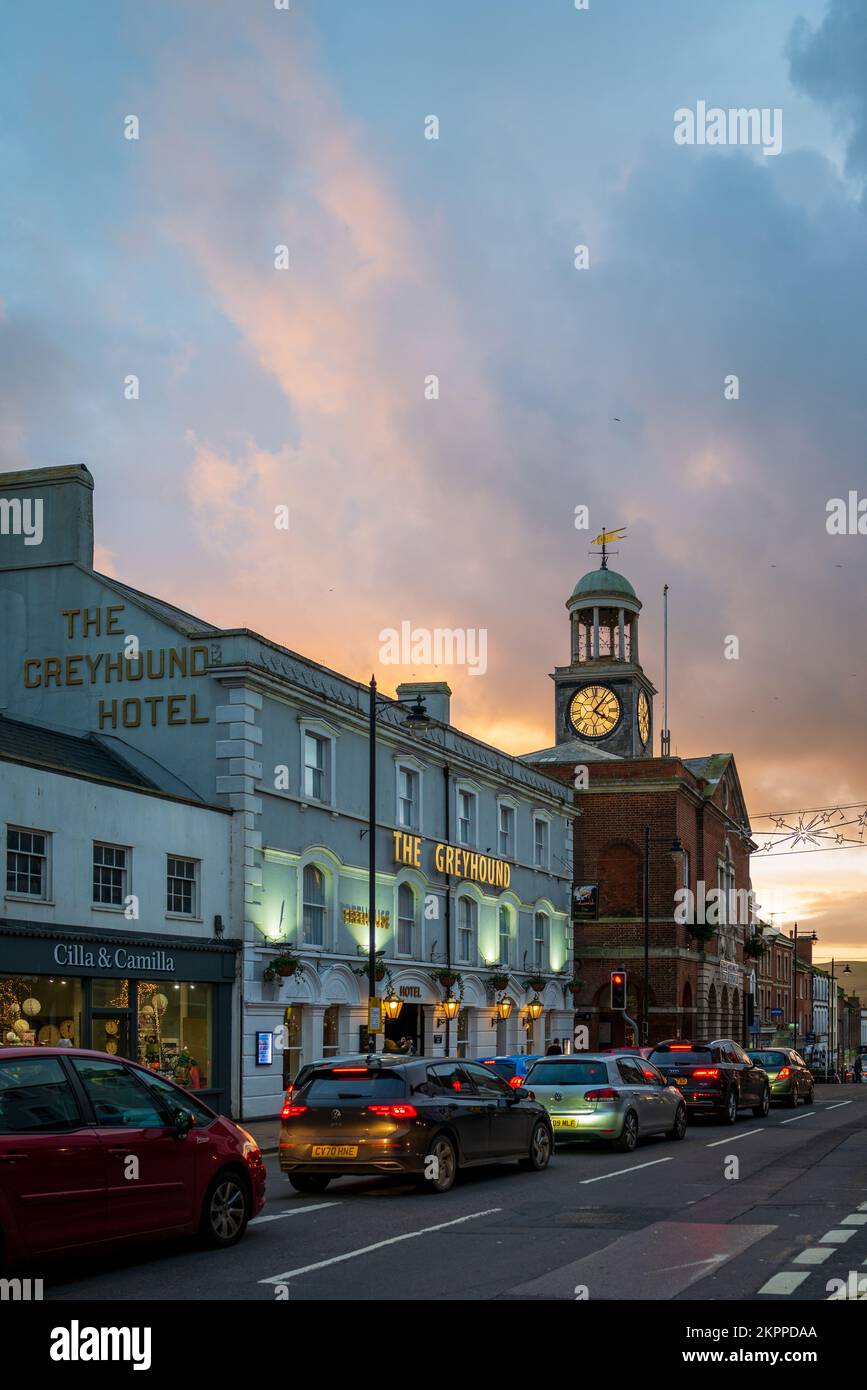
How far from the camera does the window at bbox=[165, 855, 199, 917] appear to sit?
29531 millimetres

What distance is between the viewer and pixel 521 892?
48.9m

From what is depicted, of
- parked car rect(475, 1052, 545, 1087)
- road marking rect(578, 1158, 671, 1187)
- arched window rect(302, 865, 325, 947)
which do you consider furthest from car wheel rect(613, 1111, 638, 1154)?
arched window rect(302, 865, 325, 947)

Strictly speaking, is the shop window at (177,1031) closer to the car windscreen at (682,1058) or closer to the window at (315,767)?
the window at (315,767)

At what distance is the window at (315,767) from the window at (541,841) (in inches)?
666

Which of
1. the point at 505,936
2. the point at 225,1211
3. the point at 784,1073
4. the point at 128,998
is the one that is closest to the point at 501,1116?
the point at 225,1211

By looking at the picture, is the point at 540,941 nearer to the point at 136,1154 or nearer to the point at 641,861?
the point at 641,861

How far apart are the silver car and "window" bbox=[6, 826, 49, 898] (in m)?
8.91

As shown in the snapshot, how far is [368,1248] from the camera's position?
498 inches

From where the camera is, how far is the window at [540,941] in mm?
50312

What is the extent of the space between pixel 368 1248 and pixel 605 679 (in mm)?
65274

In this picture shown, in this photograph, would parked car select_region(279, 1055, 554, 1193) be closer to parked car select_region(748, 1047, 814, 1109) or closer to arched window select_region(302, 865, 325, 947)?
arched window select_region(302, 865, 325, 947)
